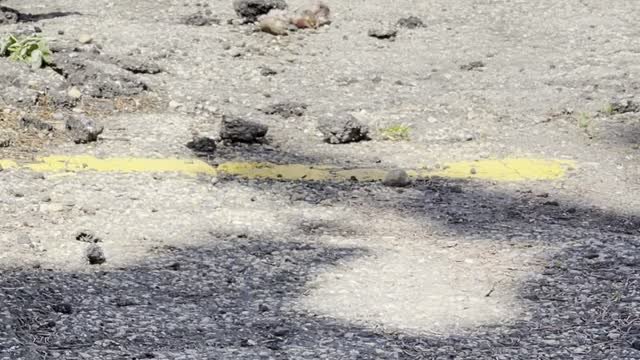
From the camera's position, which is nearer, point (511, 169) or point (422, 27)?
point (511, 169)

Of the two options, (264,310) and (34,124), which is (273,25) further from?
(264,310)

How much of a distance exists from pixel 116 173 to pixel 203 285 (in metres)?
1.45

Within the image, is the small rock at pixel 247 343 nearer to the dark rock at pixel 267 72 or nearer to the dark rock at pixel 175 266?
the dark rock at pixel 175 266

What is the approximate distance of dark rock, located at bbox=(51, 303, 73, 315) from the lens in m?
4.27

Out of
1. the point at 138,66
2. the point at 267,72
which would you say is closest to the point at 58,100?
the point at 138,66

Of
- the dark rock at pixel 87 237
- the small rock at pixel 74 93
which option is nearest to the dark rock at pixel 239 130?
the small rock at pixel 74 93

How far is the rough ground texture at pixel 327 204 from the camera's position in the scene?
14.0 ft

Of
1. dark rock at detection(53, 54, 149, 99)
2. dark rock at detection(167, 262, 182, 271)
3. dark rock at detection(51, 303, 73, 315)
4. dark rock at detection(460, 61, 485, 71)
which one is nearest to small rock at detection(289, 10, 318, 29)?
dark rock at detection(460, 61, 485, 71)

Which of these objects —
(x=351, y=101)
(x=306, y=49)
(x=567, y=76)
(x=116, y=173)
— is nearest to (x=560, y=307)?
(x=116, y=173)

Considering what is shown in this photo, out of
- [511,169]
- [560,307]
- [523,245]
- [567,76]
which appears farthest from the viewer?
[567,76]

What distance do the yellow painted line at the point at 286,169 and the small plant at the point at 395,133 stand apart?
1.64 ft

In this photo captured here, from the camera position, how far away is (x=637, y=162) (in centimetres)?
645

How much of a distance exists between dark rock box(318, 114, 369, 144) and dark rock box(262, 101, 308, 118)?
0.42 m

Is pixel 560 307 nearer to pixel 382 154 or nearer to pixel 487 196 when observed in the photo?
pixel 487 196
